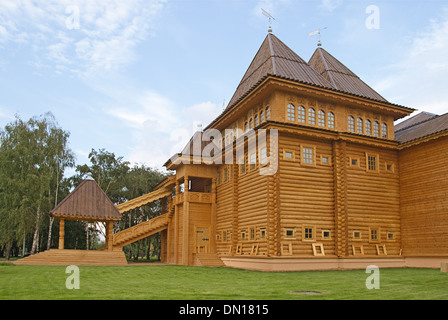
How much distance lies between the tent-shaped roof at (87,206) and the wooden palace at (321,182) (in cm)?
591

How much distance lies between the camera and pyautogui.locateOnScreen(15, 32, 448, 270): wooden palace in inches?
913

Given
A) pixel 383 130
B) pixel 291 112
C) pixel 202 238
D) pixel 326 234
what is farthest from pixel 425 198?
pixel 202 238

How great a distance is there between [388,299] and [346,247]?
45.4 feet

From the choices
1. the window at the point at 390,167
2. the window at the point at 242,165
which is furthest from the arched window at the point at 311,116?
the window at the point at 390,167

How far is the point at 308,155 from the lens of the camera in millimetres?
24391

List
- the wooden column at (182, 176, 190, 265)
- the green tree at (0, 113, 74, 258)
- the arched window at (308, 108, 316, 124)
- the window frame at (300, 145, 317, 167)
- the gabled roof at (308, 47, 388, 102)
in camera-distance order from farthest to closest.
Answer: the green tree at (0, 113, 74, 258) → the wooden column at (182, 176, 190, 265) → the gabled roof at (308, 47, 388, 102) → the arched window at (308, 108, 316, 124) → the window frame at (300, 145, 317, 167)

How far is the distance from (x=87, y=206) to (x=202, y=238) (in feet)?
28.0

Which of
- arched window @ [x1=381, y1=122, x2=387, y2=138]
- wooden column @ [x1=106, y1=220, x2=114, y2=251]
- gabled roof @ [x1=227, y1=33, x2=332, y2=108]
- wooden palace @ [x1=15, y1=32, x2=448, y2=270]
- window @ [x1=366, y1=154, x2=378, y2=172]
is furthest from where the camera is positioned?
wooden column @ [x1=106, y1=220, x2=114, y2=251]

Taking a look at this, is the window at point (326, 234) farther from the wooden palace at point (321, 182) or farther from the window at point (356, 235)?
the window at point (356, 235)

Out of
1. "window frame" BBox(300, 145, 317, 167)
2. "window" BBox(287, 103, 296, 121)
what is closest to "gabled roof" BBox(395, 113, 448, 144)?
"window frame" BBox(300, 145, 317, 167)

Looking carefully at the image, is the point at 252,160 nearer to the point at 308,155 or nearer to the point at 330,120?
the point at 308,155

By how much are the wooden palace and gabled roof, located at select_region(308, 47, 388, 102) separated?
13cm

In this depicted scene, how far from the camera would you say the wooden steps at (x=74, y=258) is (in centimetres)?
2714

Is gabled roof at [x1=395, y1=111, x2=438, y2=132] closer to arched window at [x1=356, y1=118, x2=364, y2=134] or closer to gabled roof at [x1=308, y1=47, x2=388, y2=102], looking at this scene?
gabled roof at [x1=308, y1=47, x2=388, y2=102]
